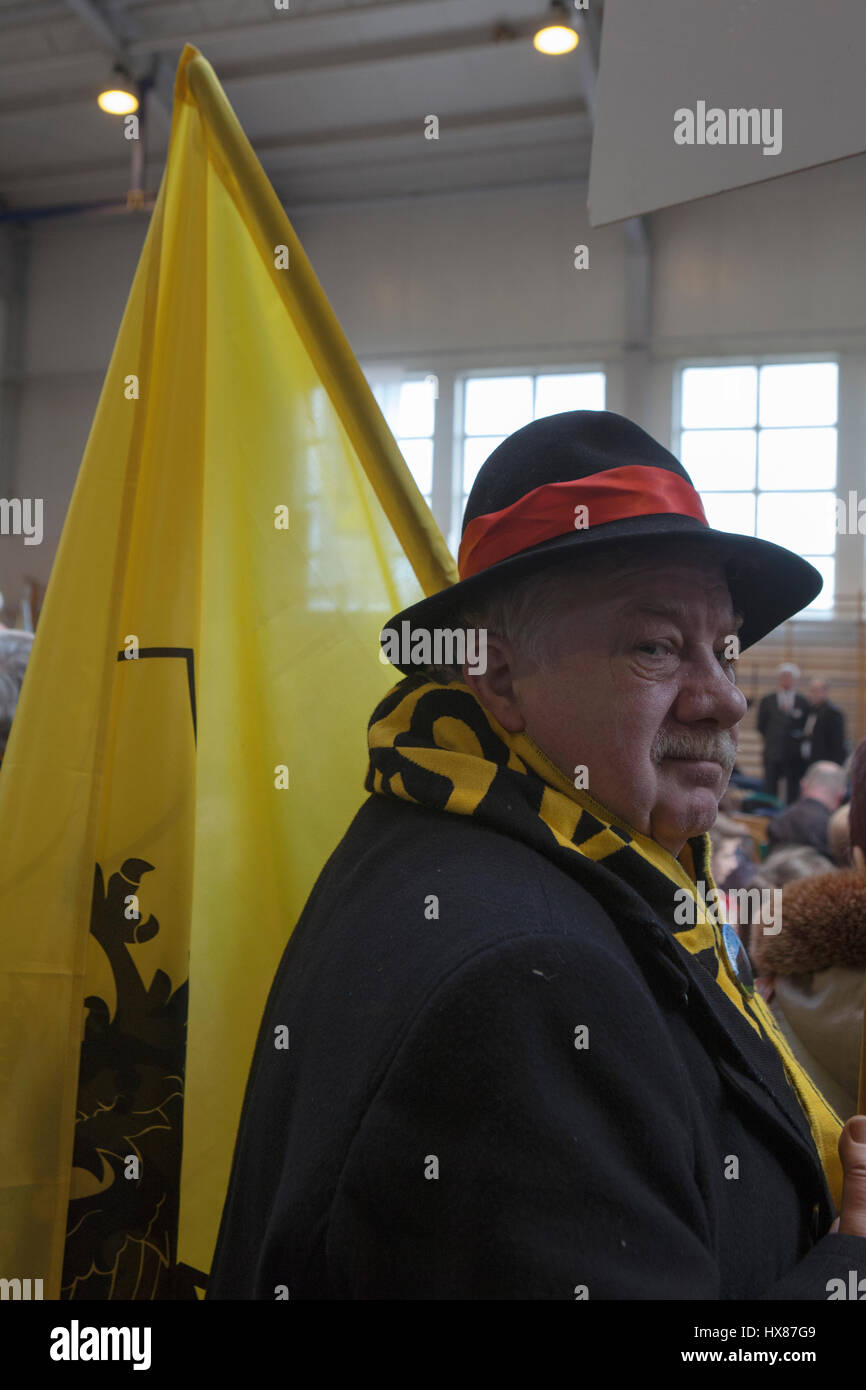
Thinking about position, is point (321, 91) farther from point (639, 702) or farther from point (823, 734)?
point (639, 702)

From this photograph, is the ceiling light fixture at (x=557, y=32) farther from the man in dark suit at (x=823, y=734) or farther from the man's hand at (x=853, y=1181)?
the man's hand at (x=853, y=1181)

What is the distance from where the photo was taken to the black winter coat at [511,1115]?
0.69 meters

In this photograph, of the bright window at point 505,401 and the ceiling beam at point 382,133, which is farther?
the bright window at point 505,401

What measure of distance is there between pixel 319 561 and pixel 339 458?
0.57ft

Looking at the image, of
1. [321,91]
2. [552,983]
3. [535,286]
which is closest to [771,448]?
[535,286]

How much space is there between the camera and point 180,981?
4.05ft

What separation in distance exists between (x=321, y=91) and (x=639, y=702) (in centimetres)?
923

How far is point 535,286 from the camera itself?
393 inches

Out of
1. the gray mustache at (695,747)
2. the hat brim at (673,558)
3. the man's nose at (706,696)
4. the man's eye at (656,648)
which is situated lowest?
the gray mustache at (695,747)

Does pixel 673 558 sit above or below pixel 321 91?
below

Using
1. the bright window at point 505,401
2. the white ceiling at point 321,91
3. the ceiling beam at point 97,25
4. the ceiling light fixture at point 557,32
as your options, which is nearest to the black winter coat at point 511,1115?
the ceiling light fixture at point 557,32

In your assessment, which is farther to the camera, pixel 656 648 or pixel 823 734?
pixel 823 734

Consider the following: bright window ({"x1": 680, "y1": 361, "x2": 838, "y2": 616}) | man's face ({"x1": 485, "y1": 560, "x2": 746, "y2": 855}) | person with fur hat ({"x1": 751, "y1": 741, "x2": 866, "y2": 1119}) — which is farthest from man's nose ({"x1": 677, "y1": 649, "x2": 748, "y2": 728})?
bright window ({"x1": 680, "y1": 361, "x2": 838, "y2": 616})

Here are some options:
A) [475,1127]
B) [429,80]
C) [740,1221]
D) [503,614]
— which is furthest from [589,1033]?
[429,80]
